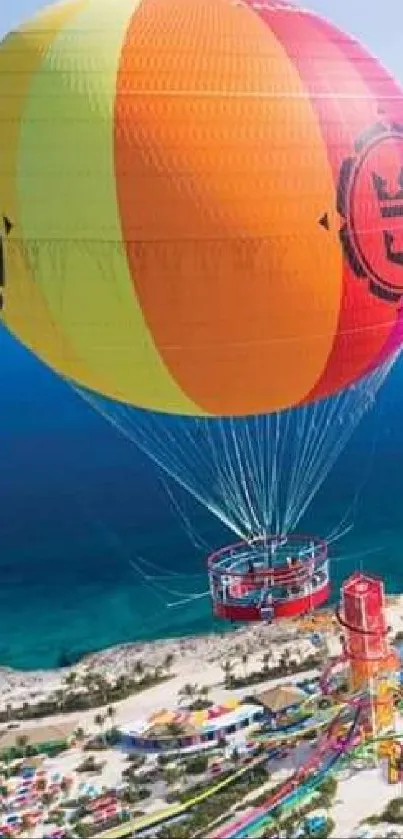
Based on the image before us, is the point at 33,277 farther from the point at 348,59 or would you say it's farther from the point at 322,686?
the point at 322,686

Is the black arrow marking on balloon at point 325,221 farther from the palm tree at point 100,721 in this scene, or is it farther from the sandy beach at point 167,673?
the palm tree at point 100,721

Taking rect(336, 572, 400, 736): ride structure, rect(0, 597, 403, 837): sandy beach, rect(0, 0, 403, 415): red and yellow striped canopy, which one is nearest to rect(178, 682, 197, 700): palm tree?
rect(0, 597, 403, 837): sandy beach

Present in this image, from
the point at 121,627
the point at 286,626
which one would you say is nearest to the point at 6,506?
the point at 121,627

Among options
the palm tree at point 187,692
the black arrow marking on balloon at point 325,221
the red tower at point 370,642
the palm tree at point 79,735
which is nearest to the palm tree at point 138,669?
the palm tree at point 187,692

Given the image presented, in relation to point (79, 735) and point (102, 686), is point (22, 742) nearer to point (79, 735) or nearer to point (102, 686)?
point (79, 735)

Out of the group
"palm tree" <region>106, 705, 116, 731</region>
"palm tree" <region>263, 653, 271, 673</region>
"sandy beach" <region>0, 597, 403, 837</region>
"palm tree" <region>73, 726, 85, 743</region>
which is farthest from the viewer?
"palm tree" <region>263, 653, 271, 673</region>

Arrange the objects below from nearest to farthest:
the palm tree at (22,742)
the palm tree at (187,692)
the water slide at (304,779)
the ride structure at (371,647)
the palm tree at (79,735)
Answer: the water slide at (304,779), the ride structure at (371,647), the palm tree at (22,742), the palm tree at (79,735), the palm tree at (187,692)

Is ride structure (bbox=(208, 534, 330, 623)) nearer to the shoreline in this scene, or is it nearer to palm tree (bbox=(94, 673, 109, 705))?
palm tree (bbox=(94, 673, 109, 705))

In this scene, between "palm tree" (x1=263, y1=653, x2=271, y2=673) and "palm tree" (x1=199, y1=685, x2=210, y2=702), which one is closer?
"palm tree" (x1=199, y1=685, x2=210, y2=702)
